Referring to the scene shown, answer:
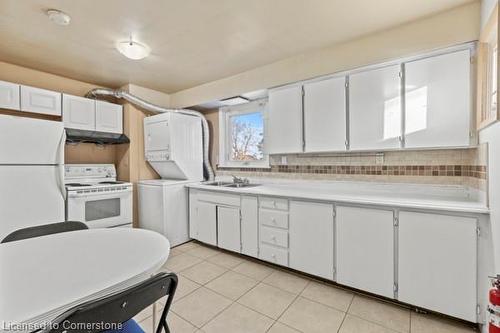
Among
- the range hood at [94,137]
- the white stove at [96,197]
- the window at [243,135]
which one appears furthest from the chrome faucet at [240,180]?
the range hood at [94,137]

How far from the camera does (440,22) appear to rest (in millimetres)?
1910

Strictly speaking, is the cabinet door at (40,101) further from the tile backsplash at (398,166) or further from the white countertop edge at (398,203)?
the tile backsplash at (398,166)

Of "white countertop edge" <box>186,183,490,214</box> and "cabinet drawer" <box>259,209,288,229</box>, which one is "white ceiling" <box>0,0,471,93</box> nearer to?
"white countertop edge" <box>186,183,490,214</box>

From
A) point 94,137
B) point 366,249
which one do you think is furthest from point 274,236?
point 94,137

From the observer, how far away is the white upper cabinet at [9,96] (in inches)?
97.3

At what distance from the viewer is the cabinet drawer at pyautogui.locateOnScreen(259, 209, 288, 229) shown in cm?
247

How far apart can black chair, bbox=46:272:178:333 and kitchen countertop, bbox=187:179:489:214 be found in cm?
168

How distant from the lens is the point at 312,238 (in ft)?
7.52

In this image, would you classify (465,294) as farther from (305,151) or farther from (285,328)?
(305,151)

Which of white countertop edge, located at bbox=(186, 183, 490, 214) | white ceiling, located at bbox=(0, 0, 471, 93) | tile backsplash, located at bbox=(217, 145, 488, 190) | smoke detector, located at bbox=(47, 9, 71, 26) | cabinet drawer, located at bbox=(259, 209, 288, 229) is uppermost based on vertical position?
white ceiling, located at bbox=(0, 0, 471, 93)

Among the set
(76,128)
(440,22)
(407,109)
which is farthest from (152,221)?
(440,22)

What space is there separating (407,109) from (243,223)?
203 centimetres

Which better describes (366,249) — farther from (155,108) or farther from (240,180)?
(155,108)

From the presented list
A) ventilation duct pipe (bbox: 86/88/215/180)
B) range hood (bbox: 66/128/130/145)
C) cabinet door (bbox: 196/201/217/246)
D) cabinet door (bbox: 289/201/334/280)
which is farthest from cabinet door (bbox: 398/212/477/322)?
range hood (bbox: 66/128/130/145)
